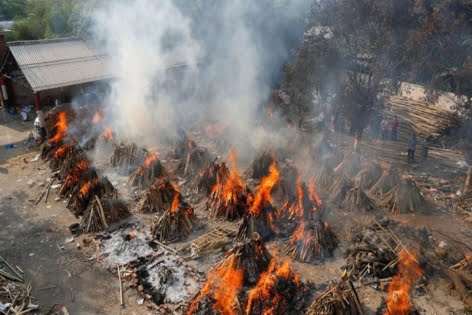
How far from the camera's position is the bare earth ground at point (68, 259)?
359 inches

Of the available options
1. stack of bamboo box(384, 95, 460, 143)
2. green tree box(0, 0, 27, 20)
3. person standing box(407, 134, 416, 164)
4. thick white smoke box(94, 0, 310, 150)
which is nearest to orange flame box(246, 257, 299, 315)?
person standing box(407, 134, 416, 164)

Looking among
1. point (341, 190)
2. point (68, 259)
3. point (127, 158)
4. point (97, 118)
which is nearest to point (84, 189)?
point (68, 259)

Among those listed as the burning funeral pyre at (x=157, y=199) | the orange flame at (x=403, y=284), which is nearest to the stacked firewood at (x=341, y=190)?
the orange flame at (x=403, y=284)

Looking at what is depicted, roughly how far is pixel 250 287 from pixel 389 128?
39.7 ft

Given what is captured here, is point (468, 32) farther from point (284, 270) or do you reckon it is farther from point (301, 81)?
point (284, 270)

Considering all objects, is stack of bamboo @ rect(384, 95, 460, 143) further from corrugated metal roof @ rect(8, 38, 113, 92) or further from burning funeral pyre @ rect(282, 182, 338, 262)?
corrugated metal roof @ rect(8, 38, 113, 92)

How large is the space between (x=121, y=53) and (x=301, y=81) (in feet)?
38.2

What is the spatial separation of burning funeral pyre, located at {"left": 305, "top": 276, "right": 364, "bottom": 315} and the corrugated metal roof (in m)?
16.5

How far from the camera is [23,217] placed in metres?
12.5

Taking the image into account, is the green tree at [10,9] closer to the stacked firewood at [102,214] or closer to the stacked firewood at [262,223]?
the stacked firewood at [102,214]

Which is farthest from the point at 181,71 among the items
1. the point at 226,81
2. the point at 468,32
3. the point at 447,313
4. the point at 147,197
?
the point at 447,313

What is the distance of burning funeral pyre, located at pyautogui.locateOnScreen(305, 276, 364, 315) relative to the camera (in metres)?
7.84

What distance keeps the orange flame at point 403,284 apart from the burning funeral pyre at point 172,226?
5536 mm

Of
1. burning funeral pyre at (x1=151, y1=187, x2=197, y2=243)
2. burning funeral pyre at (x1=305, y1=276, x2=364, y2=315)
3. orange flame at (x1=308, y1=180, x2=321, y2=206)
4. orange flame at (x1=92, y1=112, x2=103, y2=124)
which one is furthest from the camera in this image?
orange flame at (x1=92, y1=112, x2=103, y2=124)
